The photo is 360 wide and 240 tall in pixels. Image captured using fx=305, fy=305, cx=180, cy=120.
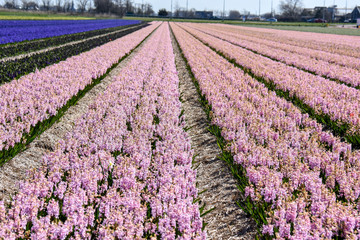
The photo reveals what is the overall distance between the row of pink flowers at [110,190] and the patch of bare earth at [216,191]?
0.49m

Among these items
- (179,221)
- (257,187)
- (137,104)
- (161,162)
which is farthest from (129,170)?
(137,104)

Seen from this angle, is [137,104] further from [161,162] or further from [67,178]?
[67,178]

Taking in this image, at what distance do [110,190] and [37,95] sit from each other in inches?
220

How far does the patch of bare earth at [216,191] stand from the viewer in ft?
13.4

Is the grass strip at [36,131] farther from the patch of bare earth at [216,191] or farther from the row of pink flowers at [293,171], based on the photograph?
the row of pink flowers at [293,171]

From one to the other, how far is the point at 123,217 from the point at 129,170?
3.40 feet

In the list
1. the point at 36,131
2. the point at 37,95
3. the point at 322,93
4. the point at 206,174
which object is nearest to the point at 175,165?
the point at 206,174

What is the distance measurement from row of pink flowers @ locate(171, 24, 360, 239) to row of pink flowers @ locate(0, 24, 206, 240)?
0.97 meters

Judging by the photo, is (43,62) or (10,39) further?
(10,39)

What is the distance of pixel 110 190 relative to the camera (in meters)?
4.04

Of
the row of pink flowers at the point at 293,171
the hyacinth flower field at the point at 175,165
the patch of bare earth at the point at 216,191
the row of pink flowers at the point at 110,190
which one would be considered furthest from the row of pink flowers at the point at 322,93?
the row of pink flowers at the point at 110,190

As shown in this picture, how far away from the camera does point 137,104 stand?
911 cm

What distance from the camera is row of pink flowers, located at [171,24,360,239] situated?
3.45 metres

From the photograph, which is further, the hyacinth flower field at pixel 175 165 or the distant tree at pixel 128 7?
the distant tree at pixel 128 7
